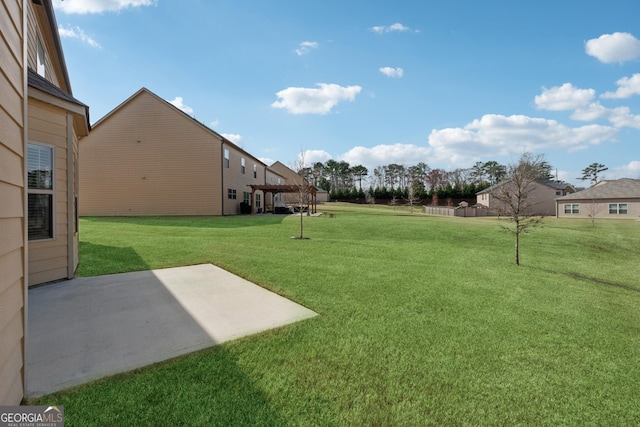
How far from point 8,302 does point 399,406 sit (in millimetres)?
2924

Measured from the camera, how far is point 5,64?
1.98m

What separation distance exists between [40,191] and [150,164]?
18597 millimetres

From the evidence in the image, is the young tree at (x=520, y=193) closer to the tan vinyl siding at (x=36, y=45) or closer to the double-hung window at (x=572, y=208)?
the tan vinyl siding at (x=36, y=45)

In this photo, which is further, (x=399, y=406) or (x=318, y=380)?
(x=318, y=380)

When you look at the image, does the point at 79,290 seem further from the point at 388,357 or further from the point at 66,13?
the point at 66,13

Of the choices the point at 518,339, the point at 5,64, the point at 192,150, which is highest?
the point at 192,150

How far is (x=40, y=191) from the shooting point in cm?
488

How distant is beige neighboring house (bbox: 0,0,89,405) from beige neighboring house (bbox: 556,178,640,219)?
39452 mm

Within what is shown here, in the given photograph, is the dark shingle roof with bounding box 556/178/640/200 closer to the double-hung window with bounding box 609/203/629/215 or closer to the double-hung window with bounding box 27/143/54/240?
the double-hung window with bounding box 609/203/629/215

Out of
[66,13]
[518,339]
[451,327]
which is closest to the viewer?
[518,339]

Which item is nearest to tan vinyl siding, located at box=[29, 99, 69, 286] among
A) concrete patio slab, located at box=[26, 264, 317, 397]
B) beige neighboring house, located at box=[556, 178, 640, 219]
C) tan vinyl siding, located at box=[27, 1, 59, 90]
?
concrete patio slab, located at box=[26, 264, 317, 397]

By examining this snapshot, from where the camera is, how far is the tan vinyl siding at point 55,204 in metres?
4.87

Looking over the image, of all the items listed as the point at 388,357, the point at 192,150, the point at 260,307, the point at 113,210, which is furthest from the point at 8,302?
the point at 113,210

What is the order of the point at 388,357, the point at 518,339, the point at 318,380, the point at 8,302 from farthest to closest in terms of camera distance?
the point at 518,339 → the point at 388,357 → the point at 318,380 → the point at 8,302
